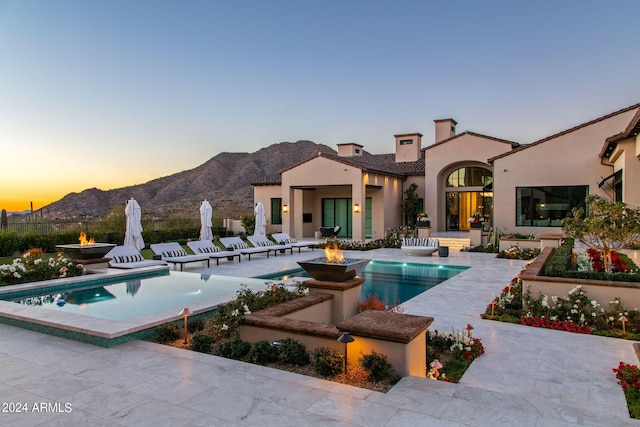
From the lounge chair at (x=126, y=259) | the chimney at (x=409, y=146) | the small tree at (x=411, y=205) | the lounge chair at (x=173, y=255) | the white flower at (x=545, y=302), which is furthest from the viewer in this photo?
the chimney at (x=409, y=146)

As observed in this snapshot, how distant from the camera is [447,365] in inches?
207

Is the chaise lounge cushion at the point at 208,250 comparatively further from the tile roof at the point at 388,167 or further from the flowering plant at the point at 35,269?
the tile roof at the point at 388,167

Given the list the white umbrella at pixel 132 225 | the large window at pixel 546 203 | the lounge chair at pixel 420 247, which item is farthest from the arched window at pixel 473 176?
the white umbrella at pixel 132 225

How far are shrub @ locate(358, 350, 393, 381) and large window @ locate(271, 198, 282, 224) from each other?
2345 cm

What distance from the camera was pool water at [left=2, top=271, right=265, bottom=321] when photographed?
844 centimetres

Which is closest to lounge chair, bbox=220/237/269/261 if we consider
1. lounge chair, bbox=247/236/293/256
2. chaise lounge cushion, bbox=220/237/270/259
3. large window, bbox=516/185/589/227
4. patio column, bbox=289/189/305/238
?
chaise lounge cushion, bbox=220/237/270/259

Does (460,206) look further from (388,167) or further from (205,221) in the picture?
(205,221)

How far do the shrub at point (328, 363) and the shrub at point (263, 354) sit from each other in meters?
0.56

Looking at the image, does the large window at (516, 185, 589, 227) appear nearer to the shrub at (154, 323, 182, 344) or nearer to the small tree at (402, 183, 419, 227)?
the small tree at (402, 183, 419, 227)

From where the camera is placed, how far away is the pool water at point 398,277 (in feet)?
35.1

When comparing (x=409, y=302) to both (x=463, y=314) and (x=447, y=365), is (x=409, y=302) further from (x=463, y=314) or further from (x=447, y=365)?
A: (x=447, y=365)

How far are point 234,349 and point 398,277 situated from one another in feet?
29.0

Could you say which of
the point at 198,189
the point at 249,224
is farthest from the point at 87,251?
the point at 198,189

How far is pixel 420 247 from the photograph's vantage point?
1778cm
